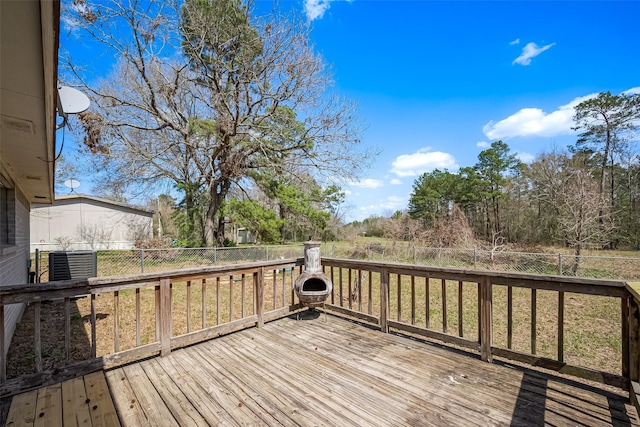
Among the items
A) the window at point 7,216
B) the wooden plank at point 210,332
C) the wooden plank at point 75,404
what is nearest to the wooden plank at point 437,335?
the wooden plank at point 210,332

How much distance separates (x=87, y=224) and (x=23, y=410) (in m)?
16.5

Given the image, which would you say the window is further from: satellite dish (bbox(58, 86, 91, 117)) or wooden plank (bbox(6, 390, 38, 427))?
wooden plank (bbox(6, 390, 38, 427))

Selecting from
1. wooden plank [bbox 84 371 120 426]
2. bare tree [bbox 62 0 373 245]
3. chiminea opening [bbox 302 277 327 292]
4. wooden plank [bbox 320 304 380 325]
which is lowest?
wooden plank [bbox 320 304 380 325]

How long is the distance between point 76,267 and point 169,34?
25.4 feet

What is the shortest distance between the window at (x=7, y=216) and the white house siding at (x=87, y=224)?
1186 cm

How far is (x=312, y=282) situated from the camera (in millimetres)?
3922

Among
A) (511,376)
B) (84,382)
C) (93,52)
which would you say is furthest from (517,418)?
(93,52)

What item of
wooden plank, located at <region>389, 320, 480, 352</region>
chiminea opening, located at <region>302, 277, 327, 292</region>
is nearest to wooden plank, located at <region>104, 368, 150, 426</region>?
chiminea opening, located at <region>302, 277, 327, 292</region>

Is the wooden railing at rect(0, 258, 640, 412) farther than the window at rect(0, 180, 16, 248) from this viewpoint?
No

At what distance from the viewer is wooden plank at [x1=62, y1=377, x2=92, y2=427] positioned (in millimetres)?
1836

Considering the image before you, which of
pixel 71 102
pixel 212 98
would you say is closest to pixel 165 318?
pixel 71 102

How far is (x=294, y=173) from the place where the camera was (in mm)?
11852

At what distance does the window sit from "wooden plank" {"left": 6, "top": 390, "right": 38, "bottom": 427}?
8.38 feet

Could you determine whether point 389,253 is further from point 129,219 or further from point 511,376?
point 129,219
